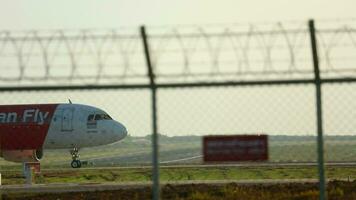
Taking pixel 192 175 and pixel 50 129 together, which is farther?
pixel 50 129

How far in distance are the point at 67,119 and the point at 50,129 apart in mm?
1448

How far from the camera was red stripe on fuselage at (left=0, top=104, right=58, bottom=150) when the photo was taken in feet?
144

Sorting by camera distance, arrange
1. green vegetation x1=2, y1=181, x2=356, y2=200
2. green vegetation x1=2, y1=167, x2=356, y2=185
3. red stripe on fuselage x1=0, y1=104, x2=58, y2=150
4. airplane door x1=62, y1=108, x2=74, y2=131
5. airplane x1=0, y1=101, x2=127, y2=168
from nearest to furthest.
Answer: green vegetation x1=2, y1=181, x2=356, y2=200 < green vegetation x1=2, y1=167, x2=356, y2=185 < red stripe on fuselage x1=0, y1=104, x2=58, y2=150 < airplane x1=0, y1=101, x2=127, y2=168 < airplane door x1=62, y1=108, x2=74, y2=131

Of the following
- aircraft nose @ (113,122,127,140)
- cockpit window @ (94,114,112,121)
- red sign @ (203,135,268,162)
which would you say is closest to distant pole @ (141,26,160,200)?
red sign @ (203,135,268,162)

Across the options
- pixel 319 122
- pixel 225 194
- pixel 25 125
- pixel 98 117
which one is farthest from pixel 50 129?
pixel 319 122

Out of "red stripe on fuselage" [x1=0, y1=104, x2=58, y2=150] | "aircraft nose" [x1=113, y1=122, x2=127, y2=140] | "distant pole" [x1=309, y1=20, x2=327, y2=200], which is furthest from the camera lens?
"aircraft nose" [x1=113, y1=122, x2=127, y2=140]

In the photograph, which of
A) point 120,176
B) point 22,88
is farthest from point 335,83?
point 120,176

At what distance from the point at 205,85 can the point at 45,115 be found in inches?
1437

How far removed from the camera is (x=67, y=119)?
4669 cm

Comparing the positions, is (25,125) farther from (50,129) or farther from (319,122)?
(319,122)

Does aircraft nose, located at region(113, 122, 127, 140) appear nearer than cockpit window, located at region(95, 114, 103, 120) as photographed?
No

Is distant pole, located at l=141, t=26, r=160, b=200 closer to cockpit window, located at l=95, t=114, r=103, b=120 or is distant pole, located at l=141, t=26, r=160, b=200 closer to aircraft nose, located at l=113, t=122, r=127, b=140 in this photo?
cockpit window, located at l=95, t=114, r=103, b=120

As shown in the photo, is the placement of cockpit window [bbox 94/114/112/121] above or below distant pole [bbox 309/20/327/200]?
above

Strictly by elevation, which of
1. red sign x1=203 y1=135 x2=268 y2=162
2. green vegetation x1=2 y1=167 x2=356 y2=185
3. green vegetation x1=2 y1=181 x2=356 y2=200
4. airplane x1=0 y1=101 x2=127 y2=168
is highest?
airplane x1=0 y1=101 x2=127 y2=168
